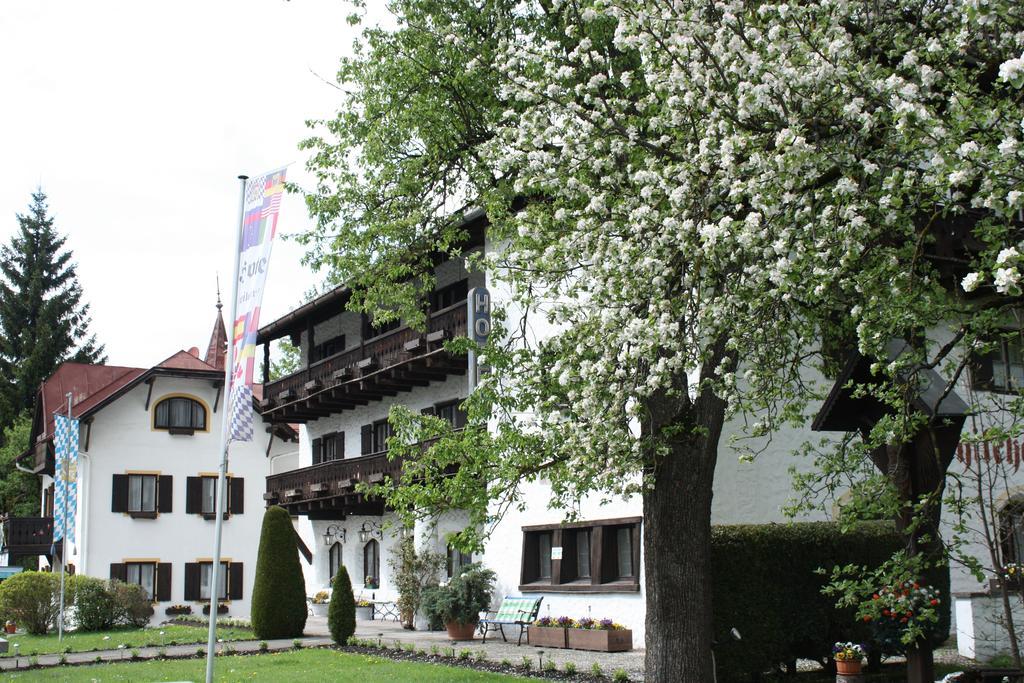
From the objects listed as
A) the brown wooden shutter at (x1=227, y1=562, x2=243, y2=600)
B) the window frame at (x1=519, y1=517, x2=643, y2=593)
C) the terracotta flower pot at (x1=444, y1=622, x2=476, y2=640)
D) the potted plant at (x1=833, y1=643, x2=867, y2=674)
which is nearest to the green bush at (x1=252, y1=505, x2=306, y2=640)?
the terracotta flower pot at (x1=444, y1=622, x2=476, y2=640)

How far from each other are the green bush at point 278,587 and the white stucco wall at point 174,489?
12710mm

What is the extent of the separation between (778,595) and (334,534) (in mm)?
21188

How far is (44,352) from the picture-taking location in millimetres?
56375

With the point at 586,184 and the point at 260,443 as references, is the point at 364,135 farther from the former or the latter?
the point at 260,443

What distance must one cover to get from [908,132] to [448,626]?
57.3 ft

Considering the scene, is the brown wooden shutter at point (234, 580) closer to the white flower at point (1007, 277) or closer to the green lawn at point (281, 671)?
the green lawn at point (281, 671)

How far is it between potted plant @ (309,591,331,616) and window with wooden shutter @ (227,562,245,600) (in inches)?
305

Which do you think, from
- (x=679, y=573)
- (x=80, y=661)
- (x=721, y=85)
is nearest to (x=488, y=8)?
(x=721, y=85)

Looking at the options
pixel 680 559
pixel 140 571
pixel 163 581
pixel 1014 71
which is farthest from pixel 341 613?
pixel 140 571

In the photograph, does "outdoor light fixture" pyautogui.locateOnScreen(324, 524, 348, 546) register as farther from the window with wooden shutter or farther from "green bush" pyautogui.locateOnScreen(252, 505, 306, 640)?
the window with wooden shutter

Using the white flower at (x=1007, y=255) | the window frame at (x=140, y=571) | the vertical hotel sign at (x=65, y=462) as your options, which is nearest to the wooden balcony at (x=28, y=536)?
the window frame at (x=140, y=571)

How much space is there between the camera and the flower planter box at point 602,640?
18.5 metres

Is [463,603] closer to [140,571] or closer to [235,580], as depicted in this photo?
[140,571]

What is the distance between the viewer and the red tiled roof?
44.0m
